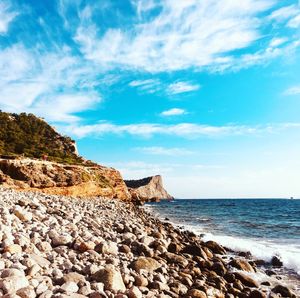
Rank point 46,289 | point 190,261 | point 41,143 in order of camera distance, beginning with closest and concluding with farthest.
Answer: point 46,289 < point 190,261 < point 41,143

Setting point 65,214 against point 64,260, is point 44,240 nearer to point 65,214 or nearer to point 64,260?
point 64,260

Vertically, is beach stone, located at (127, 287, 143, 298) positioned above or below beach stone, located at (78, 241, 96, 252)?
below

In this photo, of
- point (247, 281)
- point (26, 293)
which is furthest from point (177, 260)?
point (26, 293)

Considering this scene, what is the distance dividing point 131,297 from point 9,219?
16.1ft

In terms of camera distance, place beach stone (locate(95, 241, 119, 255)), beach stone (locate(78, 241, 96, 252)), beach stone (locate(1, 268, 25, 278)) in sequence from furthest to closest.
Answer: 1. beach stone (locate(95, 241, 119, 255))
2. beach stone (locate(78, 241, 96, 252))
3. beach stone (locate(1, 268, 25, 278))

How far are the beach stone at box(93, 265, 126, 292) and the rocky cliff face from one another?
86.3 ft

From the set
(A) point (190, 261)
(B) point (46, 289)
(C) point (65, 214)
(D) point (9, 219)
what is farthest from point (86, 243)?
(C) point (65, 214)

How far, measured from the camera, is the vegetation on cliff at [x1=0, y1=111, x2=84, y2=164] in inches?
2110

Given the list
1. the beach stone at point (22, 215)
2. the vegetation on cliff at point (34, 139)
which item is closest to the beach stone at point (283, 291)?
the beach stone at point (22, 215)

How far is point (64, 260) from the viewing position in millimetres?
8352

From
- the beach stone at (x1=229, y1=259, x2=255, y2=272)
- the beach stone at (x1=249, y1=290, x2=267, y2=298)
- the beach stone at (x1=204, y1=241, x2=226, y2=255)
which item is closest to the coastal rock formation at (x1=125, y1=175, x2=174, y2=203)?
the beach stone at (x1=204, y1=241, x2=226, y2=255)

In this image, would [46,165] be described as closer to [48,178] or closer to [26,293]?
[48,178]

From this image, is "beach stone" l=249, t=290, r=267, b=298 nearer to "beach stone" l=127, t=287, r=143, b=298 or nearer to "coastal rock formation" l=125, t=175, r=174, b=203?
"beach stone" l=127, t=287, r=143, b=298

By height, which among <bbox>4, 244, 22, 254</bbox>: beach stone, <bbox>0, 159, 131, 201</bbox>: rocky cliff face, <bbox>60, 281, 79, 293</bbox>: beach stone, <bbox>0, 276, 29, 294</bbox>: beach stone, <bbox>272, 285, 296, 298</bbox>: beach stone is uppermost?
<bbox>0, 159, 131, 201</bbox>: rocky cliff face
